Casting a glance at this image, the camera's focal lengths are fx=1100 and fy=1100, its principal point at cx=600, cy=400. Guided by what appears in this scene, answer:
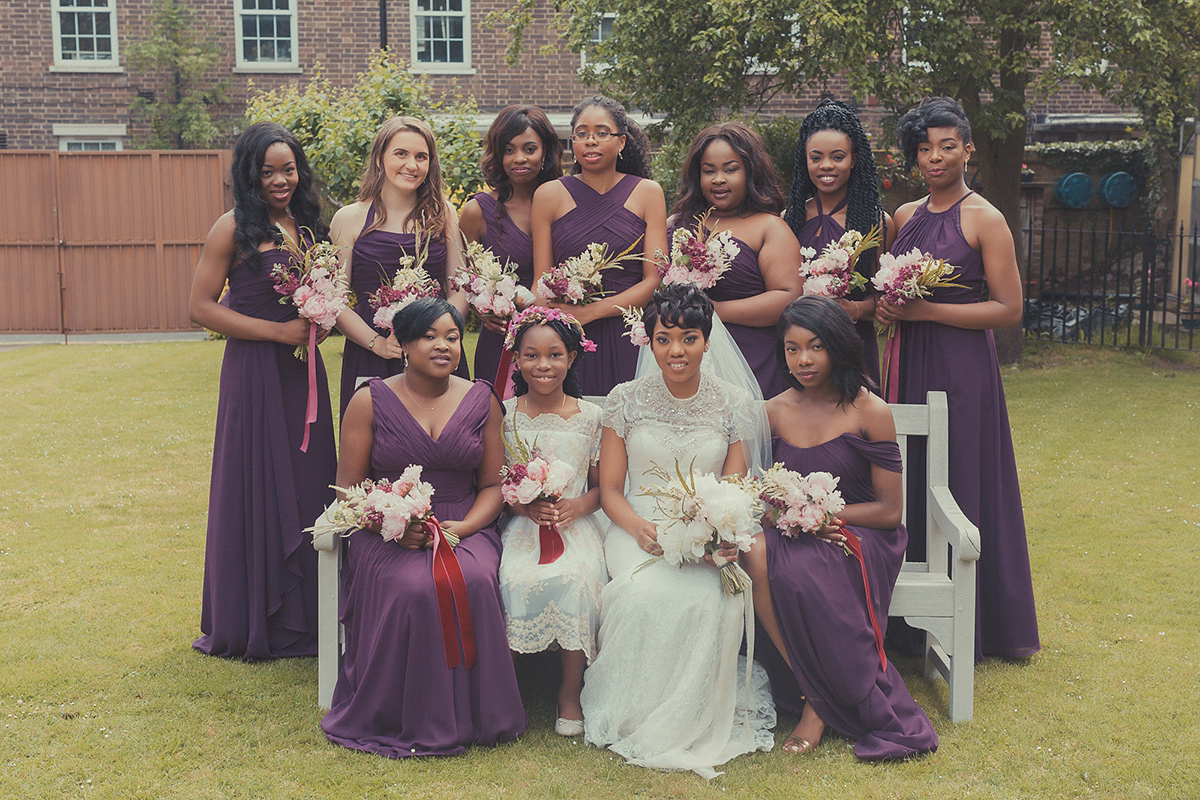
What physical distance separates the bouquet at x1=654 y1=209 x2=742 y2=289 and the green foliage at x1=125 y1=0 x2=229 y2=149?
57.8 feet

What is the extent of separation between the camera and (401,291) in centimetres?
478

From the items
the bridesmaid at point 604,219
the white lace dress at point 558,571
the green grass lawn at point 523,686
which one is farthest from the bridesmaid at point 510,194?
the green grass lawn at point 523,686

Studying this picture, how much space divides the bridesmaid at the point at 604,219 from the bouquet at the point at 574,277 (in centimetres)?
13

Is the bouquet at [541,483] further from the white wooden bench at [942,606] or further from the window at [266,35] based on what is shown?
the window at [266,35]

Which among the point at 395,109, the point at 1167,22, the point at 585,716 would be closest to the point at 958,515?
the point at 585,716

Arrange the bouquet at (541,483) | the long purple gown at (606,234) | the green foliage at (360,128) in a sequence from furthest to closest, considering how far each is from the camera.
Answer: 1. the green foliage at (360,128)
2. the long purple gown at (606,234)
3. the bouquet at (541,483)

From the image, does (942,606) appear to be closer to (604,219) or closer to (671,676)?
(671,676)

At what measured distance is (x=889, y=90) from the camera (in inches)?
443

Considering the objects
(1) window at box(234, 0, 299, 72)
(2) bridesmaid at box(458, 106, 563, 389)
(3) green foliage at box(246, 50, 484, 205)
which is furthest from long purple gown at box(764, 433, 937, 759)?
(1) window at box(234, 0, 299, 72)

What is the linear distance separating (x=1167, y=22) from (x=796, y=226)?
824 centimetres

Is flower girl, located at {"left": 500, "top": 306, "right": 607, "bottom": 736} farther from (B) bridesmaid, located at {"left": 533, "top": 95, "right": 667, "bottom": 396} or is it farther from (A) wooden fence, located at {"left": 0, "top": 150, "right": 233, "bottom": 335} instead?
(A) wooden fence, located at {"left": 0, "top": 150, "right": 233, "bottom": 335}

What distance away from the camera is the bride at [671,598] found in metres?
4.05

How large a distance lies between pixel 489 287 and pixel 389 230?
0.60m

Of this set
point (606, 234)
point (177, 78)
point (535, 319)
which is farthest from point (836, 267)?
point (177, 78)
